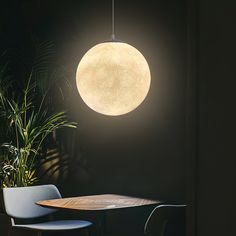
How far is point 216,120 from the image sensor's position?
1303 millimetres

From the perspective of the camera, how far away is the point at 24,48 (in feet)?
17.3

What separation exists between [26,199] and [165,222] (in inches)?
56.0

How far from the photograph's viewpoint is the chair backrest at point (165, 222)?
331 cm

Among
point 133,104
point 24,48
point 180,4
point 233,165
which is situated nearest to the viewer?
point 233,165

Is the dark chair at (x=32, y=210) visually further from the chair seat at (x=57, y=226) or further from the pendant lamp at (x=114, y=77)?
the pendant lamp at (x=114, y=77)

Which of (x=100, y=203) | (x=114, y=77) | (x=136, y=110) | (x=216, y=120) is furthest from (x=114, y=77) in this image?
(x=216, y=120)

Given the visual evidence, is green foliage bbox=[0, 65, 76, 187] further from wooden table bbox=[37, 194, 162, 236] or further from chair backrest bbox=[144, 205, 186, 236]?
chair backrest bbox=[144, 205, 186, 236]

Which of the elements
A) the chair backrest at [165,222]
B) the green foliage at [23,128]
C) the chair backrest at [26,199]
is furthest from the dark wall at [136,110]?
the chair backrest at [165,222]

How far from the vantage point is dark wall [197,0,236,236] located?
1.26 m

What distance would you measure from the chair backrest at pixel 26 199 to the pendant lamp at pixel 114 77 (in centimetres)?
91

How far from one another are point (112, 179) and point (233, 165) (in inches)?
145

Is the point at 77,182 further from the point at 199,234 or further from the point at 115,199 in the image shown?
the point at 199,234

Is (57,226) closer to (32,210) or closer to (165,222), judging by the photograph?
(32,210)

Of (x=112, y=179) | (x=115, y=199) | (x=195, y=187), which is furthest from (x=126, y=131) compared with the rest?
(x=195, y=187)
